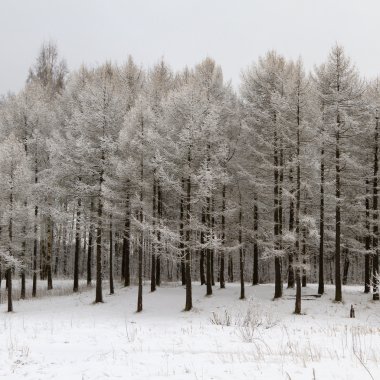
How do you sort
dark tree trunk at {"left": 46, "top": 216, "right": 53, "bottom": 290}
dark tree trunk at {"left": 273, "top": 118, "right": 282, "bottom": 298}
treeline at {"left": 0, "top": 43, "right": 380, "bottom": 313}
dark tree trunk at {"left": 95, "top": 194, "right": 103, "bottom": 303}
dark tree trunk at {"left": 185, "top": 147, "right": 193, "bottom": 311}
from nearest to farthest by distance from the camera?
dark tree trunk at {"left": 185, "top": 147, "right": 193, "bottom": 311} < treeline at {"left": 0, "top": 43, "right": 380, "bottom": 313} < dark tree trunk at {"left": 273, "top": 118, "right": 282, "bottom": 298} < dark tree trunk at {"left": 95, "top": 194, "right": 103, "bottom": 303} < dark tree trunk at {"left": 46, "top": 216, "right": 53, "bottom": 290}

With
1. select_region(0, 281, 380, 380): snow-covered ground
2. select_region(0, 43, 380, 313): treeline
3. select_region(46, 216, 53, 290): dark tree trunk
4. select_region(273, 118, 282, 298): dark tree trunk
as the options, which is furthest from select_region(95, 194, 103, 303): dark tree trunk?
select_region(273, 118, 282, 298): dark tree trunk

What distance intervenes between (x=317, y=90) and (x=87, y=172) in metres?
14.5

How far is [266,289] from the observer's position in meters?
Answer: 24.1

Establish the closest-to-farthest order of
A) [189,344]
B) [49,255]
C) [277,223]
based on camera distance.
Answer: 1. [189,344]
2. [277,223]
3. [49,255]

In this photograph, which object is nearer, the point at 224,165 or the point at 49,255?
the point at 224,165

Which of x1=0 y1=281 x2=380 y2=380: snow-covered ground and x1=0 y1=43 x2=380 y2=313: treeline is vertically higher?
x1=0 y1=43 x2=380 y2=313: treeline

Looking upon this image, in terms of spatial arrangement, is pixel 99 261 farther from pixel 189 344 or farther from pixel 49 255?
pixel 189 344

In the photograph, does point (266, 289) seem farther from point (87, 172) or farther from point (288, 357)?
point (288, 357)

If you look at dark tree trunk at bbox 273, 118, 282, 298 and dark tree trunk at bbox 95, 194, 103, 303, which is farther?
dark tree trunk at bbox 95, 194, 103, 303

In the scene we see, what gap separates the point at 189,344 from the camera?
10.3 meters

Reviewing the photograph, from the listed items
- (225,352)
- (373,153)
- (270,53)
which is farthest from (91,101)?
(225,352)

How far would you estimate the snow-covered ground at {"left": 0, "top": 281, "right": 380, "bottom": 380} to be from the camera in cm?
724

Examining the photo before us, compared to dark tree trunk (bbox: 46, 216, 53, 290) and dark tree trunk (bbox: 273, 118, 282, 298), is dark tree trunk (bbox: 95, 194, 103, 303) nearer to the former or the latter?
dark tree trunk (bbox: 46, 216, 53, 290)

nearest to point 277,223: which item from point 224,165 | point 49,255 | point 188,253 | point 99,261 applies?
point 188,253
